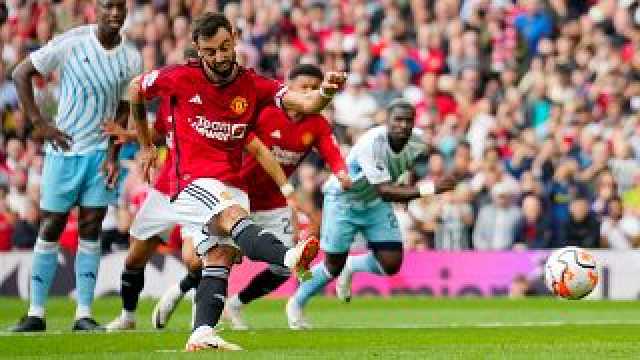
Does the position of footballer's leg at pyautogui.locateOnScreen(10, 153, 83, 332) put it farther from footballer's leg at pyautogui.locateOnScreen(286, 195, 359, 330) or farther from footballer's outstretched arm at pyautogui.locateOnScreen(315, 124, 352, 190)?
footballer's leg at pyautogui.locateOnScreen(286, 195, 359, 330)

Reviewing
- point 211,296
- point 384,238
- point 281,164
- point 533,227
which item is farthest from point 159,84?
point 533,227

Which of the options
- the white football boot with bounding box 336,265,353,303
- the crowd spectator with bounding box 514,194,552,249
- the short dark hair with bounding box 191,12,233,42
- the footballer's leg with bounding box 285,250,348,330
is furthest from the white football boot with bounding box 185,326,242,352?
the crowd spectator with bounding box 514,194,552,249

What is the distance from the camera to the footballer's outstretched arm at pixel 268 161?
14.0 m

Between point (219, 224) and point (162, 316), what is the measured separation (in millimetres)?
3421

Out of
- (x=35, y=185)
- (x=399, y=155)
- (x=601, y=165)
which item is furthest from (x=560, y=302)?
(x=35, y=185)

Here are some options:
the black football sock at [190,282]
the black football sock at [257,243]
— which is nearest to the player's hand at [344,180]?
the black football sock at [190,282]

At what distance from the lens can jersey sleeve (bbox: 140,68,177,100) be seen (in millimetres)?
12133

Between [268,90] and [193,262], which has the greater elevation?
[268,90]

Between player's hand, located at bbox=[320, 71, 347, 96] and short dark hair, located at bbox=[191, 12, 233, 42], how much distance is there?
0.97m

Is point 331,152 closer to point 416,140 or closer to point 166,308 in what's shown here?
point 416,140

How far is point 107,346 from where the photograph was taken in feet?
40.6

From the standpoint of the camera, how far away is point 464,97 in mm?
25672

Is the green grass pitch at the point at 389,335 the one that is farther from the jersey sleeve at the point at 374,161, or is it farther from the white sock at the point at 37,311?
the jersey sleeve at the point at 374,161

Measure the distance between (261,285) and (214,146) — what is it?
3723mm
